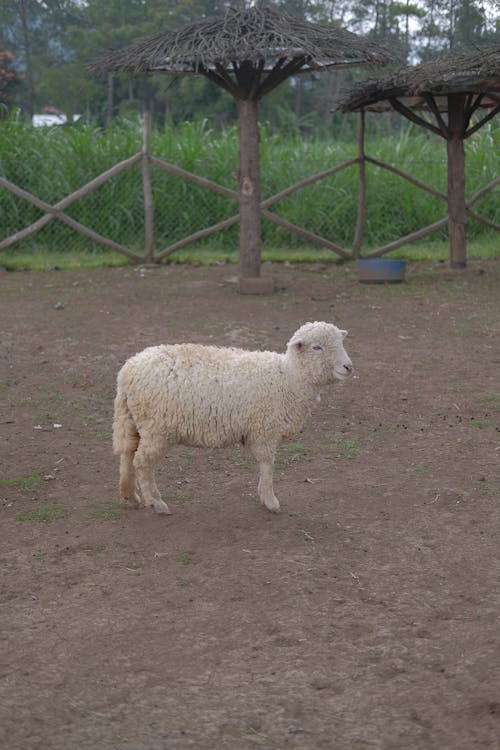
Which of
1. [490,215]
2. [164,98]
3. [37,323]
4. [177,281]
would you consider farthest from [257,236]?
[164,98]

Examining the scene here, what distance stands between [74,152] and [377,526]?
38.1 ft

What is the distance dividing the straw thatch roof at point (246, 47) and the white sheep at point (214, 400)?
221 inches

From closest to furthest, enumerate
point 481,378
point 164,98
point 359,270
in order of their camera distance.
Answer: point 481,378
point 359,270
point 164,98

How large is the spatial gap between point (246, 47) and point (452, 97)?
376 centimetres

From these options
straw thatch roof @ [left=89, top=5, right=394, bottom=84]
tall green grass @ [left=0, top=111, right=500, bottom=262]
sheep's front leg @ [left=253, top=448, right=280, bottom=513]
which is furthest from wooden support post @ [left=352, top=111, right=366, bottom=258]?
sheep's front leg @ [left=253, top=448, right=280, bottom=513]

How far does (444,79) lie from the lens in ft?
37.4

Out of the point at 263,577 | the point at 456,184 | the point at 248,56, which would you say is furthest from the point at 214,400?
the point at 456,184

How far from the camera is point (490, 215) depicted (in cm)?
1620

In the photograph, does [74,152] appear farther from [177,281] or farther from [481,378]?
[481,378]

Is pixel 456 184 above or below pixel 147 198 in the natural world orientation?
above

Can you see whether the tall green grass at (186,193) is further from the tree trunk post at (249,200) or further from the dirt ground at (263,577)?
the dirt ground at (263,577)

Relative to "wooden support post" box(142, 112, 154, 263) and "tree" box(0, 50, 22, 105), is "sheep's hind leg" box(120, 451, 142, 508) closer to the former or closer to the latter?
"wooden support post" box(142, 112, 154, 263)

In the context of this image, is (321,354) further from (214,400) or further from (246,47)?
(246,47)

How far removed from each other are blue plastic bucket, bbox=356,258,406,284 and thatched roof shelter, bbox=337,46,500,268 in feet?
4.40
